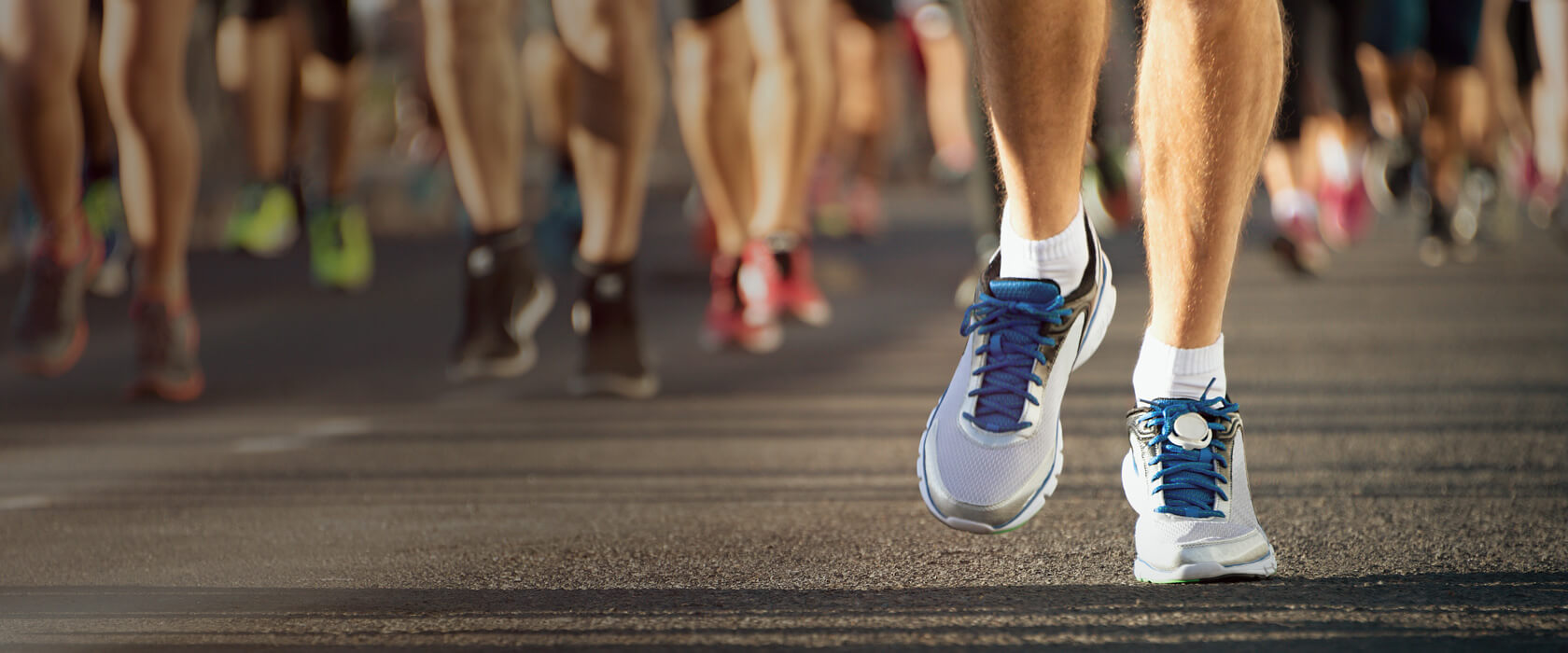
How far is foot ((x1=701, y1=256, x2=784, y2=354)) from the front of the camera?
4.40 meters

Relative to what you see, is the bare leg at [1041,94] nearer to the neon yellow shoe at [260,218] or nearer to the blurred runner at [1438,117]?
the neon yellow shoe at [260,218]

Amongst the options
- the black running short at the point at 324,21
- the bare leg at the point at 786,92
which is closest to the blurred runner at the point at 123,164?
the bare leg at the point at 786,92

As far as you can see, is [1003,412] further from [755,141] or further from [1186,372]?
[755,141]

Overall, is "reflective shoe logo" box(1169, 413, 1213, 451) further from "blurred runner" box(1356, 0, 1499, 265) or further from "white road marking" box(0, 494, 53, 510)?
"blurred runner" box(1356, 0, 1499, 265)

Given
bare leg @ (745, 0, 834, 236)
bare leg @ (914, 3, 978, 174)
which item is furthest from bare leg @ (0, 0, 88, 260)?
bare leg @ (914, 3, 978, 174)

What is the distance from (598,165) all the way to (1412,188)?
4.99m

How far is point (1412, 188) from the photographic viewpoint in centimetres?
761

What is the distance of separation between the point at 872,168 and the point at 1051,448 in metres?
7.52

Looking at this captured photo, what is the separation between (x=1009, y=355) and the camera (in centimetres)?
196

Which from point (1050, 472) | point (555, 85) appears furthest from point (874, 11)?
point (1050, 472)

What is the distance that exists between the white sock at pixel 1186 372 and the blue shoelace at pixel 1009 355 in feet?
0.43

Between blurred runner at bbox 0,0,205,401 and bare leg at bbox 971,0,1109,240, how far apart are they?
7.76 ft

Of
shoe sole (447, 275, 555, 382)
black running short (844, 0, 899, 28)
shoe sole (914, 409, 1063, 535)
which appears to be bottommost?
shoe sole (914, 409, 1063, 535)

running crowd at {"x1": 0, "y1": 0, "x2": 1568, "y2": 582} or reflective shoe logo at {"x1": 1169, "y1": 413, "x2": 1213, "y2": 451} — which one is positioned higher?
running crowd at {"x1": 0, "y1": 0, "x2": 1568, "y2": 582}
